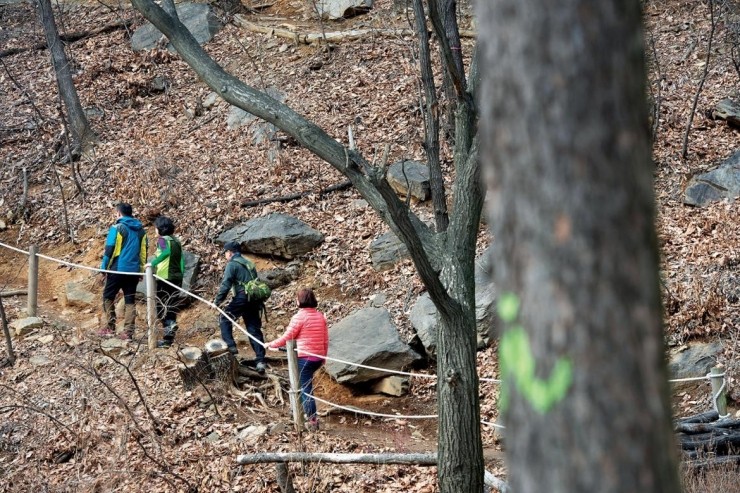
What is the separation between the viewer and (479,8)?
234cm

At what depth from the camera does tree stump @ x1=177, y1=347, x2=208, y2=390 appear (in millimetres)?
9148

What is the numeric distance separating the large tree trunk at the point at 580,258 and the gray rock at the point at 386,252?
966 centimetres

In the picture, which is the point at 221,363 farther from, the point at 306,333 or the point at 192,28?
the point at 192,28

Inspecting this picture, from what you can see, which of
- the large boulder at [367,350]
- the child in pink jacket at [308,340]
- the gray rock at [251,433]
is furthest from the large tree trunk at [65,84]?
the gray rock at [251,433]

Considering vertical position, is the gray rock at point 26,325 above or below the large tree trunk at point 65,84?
below

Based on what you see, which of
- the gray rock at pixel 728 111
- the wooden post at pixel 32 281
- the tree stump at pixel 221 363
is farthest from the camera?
the gray rock at pixel 728 111

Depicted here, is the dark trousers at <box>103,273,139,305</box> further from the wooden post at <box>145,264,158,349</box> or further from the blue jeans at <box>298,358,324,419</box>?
the blue jeans at <box>298,358,324,419</box>

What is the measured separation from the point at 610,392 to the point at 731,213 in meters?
9.99

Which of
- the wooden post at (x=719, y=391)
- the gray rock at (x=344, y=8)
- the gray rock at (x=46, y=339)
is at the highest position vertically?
the gray rock at (x=344, y=8)

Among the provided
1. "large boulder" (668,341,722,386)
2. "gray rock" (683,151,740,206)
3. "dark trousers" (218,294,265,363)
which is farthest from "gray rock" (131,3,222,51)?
"large boulder" (668,341,722,386)

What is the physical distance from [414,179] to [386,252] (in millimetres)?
1545

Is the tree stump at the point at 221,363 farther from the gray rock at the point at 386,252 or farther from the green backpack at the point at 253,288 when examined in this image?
the gray rock at the point at 386,252

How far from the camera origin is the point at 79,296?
1258 centimetres

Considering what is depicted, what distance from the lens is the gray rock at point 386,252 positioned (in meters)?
11.9
